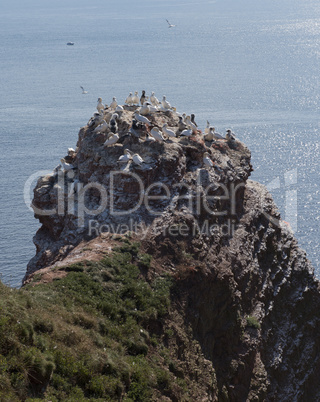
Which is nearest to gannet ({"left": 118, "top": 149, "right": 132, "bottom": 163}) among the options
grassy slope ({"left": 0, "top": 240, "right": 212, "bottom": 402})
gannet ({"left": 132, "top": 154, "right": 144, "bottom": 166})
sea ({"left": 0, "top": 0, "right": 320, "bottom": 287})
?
gannet ({"left": 132, "top": 154, "right": 144, "bottom": 166})

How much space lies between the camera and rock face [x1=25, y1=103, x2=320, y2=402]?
29.7m

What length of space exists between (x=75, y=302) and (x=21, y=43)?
182 metres

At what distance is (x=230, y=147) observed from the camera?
4112cm

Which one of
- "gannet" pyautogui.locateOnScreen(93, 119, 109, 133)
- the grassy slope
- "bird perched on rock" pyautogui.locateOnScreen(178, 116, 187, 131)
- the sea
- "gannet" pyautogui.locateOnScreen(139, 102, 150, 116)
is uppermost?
the sea

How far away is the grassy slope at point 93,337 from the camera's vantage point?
16.4 meters

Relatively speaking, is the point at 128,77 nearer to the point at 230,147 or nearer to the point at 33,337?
the point at 230,147

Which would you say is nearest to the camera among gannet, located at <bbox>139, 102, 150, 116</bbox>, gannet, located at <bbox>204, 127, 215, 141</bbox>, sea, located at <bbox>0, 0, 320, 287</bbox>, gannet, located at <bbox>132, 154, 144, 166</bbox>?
gannet, located at <bbox>132, 154, 144, 166</bbox>

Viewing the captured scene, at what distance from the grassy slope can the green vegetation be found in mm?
33

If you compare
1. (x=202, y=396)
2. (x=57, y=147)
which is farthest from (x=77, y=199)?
(x=57, y=147)

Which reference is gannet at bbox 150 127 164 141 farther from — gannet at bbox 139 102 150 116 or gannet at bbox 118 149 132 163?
gannet at bbox 139 102 150 116

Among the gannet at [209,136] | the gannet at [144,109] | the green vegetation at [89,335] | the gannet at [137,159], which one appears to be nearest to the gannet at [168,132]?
the gannet at [144,109]

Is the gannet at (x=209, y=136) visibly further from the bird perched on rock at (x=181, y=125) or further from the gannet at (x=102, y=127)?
the gannet at (x=102, y=127)

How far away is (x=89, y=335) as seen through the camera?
67.2 feet

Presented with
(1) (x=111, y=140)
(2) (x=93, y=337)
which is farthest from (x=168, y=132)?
(2) (x=93, y=337)
